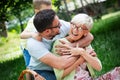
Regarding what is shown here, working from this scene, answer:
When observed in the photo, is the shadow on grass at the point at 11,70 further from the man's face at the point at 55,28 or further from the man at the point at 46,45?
the man's face at the point at 55,28

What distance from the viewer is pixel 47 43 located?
15.9 feet

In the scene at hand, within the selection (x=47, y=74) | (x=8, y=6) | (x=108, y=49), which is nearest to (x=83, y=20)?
Result: (x=47, y=74)

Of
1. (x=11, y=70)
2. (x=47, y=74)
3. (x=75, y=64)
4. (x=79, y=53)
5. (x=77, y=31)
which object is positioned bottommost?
(x=11, y=70)

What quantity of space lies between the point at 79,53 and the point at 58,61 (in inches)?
9.6

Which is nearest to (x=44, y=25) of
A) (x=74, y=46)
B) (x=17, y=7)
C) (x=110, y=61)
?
(x=74, y=46)

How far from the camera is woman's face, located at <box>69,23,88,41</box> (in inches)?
182

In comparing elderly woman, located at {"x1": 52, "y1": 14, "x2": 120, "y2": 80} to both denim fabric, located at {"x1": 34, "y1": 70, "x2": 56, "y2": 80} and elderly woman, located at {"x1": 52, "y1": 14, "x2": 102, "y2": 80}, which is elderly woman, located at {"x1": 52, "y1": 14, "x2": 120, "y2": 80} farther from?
denim fabric, located at {"x1": 34, "y1": 70, "x2": 56, "y2": 80}

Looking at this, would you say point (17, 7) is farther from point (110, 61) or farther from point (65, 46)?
point (65, 46)

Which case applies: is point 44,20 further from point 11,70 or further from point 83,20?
point 11,70

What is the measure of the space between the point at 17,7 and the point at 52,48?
877 centimetres

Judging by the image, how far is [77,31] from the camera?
464 cm

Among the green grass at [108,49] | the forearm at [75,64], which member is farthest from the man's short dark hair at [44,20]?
the green grass at [108,49]

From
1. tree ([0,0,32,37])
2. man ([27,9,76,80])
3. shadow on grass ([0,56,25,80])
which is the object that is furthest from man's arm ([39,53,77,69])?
tree ([0,0,32,37])

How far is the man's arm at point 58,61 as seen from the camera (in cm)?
464
